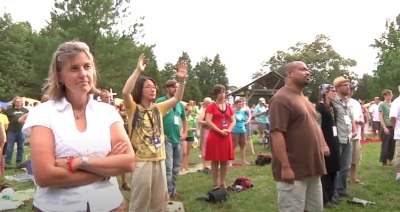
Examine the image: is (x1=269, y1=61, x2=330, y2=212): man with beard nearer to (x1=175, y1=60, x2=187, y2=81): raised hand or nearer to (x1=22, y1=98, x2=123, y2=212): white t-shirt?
(x1=175, y1=60, x2=187, y2=81): raised hand

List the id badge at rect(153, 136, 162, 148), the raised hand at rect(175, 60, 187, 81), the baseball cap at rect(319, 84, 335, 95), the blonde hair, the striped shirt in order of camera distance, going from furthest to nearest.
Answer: the striped shirt, the baseball cap at rect(319, 84, 335, 95), the raised hand at rect(175, 60, 187, 81), the id badge at rect(153, 136, 162, 148), the blonde hair

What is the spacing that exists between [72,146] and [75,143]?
0.02m

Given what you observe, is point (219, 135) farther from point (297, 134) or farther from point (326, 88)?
point (297, 134)

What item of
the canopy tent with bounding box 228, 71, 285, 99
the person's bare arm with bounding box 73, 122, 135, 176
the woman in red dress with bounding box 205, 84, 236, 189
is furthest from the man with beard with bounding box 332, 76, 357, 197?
the canopy tent with bounding box 228, 71, 285, 99

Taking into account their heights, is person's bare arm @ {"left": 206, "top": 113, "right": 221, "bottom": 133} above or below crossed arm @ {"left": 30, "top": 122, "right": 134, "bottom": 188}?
above

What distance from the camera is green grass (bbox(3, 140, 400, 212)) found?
6262 millimetres

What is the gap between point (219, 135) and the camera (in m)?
7.08

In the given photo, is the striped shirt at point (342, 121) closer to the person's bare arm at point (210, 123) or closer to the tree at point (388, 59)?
the person's bare arm at point (210, 123)

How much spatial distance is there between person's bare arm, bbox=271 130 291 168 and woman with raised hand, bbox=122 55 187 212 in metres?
1.36

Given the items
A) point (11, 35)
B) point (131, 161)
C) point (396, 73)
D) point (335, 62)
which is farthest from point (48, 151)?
point (335, 62)

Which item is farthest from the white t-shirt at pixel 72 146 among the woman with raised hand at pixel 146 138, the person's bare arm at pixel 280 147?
the woman with raised hand at pixel 146 138

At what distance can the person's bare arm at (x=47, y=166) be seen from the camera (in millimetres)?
2109

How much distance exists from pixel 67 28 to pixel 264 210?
31.1m

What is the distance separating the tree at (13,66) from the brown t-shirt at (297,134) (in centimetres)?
3575
